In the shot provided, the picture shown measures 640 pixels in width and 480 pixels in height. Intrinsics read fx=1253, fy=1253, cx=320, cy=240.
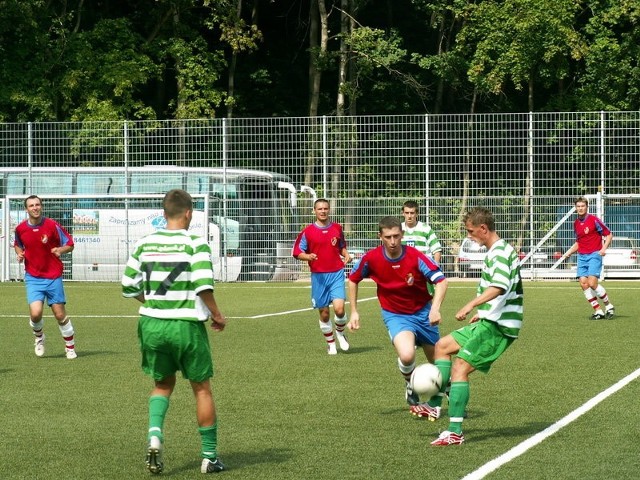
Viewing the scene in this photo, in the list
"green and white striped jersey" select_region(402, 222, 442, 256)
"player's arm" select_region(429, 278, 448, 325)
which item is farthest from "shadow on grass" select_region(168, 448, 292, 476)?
"green and white striped jersey" select_region(402, 222, 442, 256)

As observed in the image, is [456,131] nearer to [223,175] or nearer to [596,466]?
[223,175]

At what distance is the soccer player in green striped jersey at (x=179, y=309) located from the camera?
7.79 metres

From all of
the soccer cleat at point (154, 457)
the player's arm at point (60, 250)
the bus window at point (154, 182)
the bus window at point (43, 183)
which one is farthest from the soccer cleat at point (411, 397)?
the bus window at point (43, 183)

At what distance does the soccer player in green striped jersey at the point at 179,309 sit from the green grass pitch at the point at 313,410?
387 mm

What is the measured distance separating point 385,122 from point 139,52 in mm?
14158

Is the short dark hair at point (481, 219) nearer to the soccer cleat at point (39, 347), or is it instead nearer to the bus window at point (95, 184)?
the soccer cleat at point (39, 347)

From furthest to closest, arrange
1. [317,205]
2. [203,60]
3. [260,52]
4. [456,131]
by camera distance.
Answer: [260,52] < [203,60] < [456,131] < [317,205]

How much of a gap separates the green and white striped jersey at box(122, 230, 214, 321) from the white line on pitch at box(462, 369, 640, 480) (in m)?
1.98

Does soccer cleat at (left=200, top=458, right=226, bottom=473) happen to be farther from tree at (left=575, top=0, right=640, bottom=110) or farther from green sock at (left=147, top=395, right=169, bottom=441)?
tree at (left=575, top=0, right=640, bottom=110)

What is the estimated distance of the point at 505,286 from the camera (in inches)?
347

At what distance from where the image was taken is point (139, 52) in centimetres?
4288

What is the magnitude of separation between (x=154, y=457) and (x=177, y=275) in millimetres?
1127

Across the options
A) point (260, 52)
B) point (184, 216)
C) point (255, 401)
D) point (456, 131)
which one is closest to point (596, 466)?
point (184, 216)

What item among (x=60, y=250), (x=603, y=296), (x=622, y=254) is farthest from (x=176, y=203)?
(x=622, y=254)
